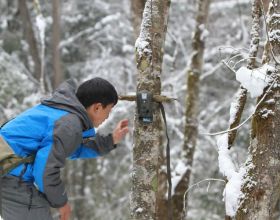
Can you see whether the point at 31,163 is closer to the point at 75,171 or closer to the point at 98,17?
the point at 98,17

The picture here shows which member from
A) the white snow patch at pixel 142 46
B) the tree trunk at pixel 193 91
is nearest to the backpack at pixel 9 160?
the white snow patch at pixel 142 46

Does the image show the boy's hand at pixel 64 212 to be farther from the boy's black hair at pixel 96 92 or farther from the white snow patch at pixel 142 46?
the white snow patch at pixel 142 46

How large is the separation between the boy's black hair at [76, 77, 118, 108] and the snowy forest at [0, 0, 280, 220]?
7.4 inches

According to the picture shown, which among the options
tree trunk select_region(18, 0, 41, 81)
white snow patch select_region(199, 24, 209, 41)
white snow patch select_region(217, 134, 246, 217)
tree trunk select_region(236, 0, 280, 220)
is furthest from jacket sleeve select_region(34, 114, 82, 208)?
tree trunk select_region(18, 0, 41, 81)

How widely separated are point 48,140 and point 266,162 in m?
1.14

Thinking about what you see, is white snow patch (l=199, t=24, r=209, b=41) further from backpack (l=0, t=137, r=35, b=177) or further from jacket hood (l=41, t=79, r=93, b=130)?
backpack (l=0, t=137, r=35, b=177)

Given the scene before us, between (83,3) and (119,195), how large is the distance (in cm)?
489

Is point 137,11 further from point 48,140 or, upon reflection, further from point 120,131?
point 48,140

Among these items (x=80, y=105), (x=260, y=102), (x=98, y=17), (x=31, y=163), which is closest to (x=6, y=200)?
(x=31, y=163)

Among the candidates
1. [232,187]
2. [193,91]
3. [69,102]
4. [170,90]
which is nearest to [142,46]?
[69,102]

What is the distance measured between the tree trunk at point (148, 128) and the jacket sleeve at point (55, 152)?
0.42 metres

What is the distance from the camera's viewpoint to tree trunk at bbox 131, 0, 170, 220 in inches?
112

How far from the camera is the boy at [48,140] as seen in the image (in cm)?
254

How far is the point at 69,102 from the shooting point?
8.87ft
